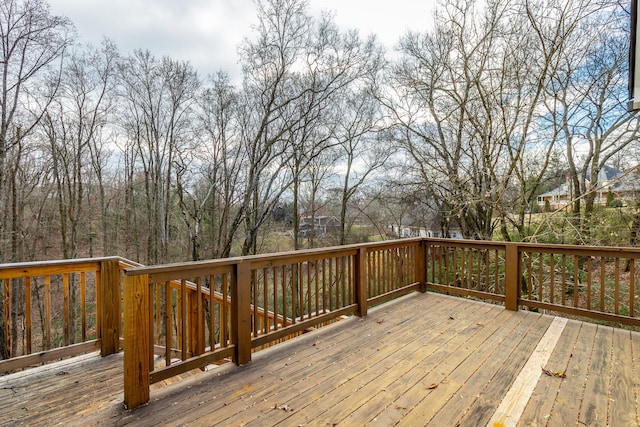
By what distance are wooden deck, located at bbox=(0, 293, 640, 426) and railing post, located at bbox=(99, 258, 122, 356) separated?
0.43 ft

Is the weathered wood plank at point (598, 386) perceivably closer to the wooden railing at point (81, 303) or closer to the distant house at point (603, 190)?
the wooden railing at point (81, 303)

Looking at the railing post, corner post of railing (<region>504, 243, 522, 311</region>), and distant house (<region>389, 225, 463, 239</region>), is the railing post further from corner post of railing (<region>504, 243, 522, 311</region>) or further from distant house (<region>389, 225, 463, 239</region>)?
distant house (<region>389, 225, 463, 239</region>)

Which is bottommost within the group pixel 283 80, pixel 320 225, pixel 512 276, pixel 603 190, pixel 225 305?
pixel 512 276

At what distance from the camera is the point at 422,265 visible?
4918 mm

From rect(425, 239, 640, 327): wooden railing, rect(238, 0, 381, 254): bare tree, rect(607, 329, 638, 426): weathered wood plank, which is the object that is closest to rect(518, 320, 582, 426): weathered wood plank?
rect(607, 329, 638, 426): weathered wood plank

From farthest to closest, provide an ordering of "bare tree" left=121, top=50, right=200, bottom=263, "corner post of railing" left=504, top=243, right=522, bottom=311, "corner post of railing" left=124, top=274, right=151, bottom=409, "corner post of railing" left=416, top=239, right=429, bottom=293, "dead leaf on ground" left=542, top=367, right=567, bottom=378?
"bare tree" left=121, top=50, right=200, bottom=263 → "corner post of railing" left=416, top=239, right=429, bottom=293 → "corner post of railing" left=504, top=243, right=522, bottom=311 → "dead leaf on ground" left=542, top=367, right=567, bottom=378 → "corner post of railing" left=124, top=274, right=151, bottom=409

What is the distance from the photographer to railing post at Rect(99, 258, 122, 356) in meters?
2.92

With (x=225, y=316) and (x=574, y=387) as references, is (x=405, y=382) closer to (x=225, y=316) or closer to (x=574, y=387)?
(x=574, y=387)

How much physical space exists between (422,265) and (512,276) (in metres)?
1.25

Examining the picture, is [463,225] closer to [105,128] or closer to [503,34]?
[503,34]

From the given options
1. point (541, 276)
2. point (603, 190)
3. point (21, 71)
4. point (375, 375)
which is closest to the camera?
point (375, 375)

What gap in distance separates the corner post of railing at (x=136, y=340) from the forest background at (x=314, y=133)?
703 centimetres

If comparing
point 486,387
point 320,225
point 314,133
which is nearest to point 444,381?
point 486,387

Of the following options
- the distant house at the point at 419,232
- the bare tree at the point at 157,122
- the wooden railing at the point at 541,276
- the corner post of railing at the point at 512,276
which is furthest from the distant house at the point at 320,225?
the corner post of railing at the point at 512,276
